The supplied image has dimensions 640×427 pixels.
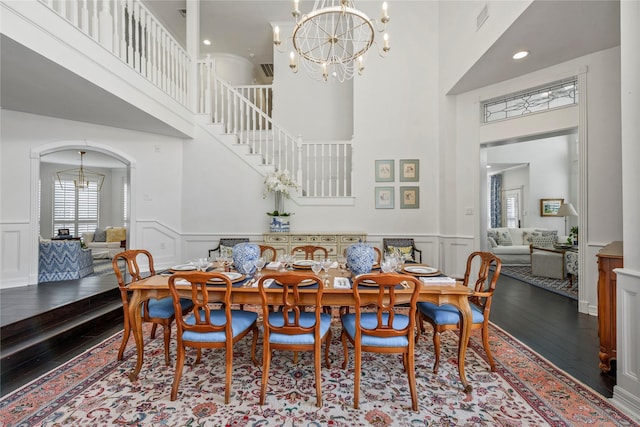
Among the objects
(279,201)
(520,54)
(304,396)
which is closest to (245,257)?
(304,396)

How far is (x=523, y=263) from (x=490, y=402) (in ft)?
20.8

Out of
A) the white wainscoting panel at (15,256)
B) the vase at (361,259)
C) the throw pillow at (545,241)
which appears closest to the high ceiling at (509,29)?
the vase at (361,259)

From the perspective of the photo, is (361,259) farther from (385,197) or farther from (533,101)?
(533,101)

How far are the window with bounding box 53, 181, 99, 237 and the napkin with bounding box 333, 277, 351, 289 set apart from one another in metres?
10.4

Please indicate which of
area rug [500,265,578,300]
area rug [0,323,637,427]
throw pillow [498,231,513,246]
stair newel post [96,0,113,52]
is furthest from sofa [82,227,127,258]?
throw pillow [498,231,513,246]

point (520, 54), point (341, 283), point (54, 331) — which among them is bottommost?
point (54, 331)

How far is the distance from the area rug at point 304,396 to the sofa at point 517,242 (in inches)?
207

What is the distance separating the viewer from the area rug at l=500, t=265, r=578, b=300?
4.60m

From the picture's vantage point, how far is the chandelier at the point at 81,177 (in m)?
8.55

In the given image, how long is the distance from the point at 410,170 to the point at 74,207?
10.3 m

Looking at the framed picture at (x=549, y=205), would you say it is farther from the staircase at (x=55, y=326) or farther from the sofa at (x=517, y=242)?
the staircase at (x=55, y=326)

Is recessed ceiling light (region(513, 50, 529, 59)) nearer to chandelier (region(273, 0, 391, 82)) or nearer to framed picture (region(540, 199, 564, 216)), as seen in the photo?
chandelier (region(273, 0, 391, 82))

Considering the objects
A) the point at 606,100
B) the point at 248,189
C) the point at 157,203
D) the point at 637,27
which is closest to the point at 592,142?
the point at 606,100

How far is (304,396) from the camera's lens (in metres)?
2.00
